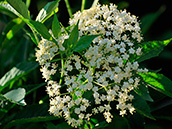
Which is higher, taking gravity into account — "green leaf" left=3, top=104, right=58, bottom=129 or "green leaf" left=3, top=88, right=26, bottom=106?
"green leaf" left=3, top=88, right=26, bottom=106

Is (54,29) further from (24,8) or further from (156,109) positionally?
(156,109)

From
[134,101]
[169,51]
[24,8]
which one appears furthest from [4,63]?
[169,51]

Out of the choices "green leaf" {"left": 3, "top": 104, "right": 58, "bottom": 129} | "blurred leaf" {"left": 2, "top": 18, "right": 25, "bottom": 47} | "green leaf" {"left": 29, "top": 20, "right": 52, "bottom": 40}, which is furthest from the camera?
"blurred leaf" {"left": 2, "top": 18, "right": 25, "bottom": 47}

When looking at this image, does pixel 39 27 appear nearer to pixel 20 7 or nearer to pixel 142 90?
pixel 20 7

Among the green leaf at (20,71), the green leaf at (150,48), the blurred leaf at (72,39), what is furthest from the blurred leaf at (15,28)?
the green leaf at (150,48)

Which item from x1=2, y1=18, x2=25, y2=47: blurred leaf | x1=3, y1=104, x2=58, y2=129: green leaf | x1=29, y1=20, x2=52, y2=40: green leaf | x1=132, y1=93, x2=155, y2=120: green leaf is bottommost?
x1=132, y1=93, x2=155, y2=120: green leaf

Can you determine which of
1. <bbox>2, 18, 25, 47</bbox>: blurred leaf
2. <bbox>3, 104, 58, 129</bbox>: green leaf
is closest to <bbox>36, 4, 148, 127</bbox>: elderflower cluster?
<bbox>3, 104, 58, 129</bbox>: green leaf

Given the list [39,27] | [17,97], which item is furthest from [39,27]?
[17,97]

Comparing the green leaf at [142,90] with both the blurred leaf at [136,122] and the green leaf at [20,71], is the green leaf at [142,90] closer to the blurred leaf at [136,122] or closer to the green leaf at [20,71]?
the blurred leaf at [136,122]

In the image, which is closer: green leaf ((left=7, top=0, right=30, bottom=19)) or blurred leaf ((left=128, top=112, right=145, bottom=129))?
green leaf ((left=7, top=0, right=30, bottom=19))

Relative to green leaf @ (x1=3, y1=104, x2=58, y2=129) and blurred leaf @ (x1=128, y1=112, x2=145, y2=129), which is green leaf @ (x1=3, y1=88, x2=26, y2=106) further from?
blurred leaf @ (x1=128, y1=112, x2=145, y2=129)

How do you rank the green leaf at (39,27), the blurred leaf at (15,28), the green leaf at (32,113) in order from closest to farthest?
the green leaf at (39,27)
the green leaf at (32,113)
the blurred leaf at (15,28)
